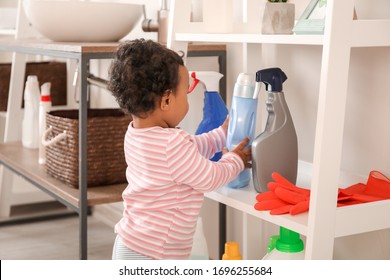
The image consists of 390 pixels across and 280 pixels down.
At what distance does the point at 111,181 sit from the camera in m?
2.12

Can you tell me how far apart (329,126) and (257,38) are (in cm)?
29

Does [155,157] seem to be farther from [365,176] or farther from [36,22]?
[36,22]

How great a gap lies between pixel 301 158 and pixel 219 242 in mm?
475

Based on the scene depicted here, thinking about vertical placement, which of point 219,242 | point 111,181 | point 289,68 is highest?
point 289,68

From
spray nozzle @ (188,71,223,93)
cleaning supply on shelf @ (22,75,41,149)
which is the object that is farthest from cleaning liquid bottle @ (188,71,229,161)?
cleaning supply on shelf @ (22,75,41,149)

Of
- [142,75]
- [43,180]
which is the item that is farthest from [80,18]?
[142,75]

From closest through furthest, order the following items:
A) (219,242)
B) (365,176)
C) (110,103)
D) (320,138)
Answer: (320,138) < (365,176) < (219,242) < (110,103)

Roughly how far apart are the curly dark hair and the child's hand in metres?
0.21

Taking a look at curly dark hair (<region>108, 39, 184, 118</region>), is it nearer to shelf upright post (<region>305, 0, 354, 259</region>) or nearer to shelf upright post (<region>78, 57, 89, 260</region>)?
shelf upright post (<region>305, 0, 354, 259</region>)

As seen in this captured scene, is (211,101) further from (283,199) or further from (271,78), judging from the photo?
(283,199)

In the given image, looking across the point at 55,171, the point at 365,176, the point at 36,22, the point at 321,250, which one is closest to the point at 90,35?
the point at 36,22

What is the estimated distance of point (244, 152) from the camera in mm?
1472

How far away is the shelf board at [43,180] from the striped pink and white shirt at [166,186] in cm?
49
